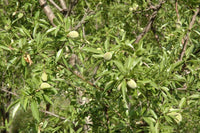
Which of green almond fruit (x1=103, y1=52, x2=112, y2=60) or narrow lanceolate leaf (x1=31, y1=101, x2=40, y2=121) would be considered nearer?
narrow lanceolate leaf (x1=31, y1=101, x2=40, y2=121)

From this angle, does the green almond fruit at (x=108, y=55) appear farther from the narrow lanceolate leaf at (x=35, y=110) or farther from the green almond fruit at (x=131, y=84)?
the narrow lanceolate leaf at (x=35, y=110)

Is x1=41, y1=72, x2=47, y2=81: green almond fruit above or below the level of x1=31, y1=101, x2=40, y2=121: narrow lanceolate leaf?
above

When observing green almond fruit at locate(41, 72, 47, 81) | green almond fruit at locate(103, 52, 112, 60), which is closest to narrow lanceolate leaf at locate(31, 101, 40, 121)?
green almond fruit at locate(41, 72, 47, 81)

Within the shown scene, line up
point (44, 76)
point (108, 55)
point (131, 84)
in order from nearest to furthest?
1. point (131, 84)
2. point (108, 55)
3. point (44, 76)

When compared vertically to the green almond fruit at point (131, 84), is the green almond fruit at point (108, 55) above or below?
above

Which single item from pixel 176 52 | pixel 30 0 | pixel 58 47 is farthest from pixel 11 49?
pixel 30 0

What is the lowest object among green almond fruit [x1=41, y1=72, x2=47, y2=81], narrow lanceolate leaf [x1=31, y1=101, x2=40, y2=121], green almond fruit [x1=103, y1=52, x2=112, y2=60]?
narrow lanceolate leaf [x1=31, y1=101, x2=40, y2=121]

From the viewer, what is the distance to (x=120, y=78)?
0.84 meters

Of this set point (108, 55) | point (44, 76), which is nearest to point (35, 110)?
point (44, 76)

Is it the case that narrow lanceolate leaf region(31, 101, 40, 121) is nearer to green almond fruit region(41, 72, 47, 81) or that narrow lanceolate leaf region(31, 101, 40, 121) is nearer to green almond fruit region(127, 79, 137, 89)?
green almond fruit region(41, 72, 47, 81)

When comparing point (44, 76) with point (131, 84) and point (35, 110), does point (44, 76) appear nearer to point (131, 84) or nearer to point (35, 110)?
point (35, 110)

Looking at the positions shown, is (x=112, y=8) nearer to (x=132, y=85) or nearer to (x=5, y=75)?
(x=5, y=75)

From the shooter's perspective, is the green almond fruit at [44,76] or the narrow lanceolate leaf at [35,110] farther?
the green almond fruit at [44,76]

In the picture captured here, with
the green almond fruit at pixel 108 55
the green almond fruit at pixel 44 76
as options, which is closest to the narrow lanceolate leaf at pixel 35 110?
the green almond fruit at pixel 44 76
